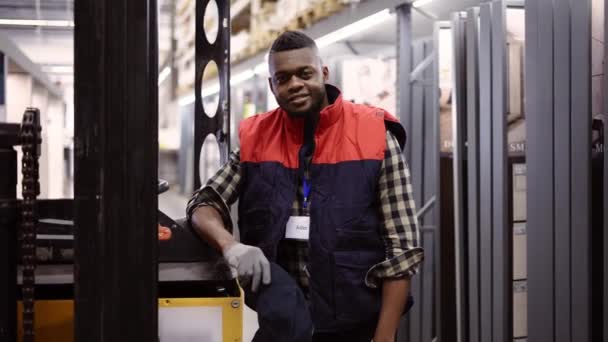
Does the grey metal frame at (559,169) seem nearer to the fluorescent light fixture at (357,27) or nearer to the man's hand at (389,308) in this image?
the man's hand at (389,308)

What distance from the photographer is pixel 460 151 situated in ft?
13.0

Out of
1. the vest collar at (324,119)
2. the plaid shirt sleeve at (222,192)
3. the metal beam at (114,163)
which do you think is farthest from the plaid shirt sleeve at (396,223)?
the metal beam at (114,163)

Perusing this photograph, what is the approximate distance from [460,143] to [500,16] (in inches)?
30.0

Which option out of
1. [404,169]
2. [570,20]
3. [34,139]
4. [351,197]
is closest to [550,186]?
[570,20]

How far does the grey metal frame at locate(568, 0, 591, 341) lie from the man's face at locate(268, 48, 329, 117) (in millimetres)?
1413

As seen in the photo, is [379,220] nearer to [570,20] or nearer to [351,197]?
[351,197]

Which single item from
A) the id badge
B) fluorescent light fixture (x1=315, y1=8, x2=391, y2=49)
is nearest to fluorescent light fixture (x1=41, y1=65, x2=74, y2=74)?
fluorescent light fixture (x1=315, y1=8, x2=391, y2=49)

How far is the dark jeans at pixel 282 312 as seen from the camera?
1908 mm

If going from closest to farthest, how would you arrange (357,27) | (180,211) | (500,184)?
(500,184) → (357,27) → (180,211)

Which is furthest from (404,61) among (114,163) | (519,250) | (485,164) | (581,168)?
(114,163)

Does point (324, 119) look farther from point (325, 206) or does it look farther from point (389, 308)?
point (389, 308)

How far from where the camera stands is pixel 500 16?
356 centimetres

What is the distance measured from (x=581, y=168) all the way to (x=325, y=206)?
148 centimetres

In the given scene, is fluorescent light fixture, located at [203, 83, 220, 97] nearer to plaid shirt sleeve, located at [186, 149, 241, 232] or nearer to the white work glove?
plaid shirt sleeve, located at [186, 149, 241, 232]
